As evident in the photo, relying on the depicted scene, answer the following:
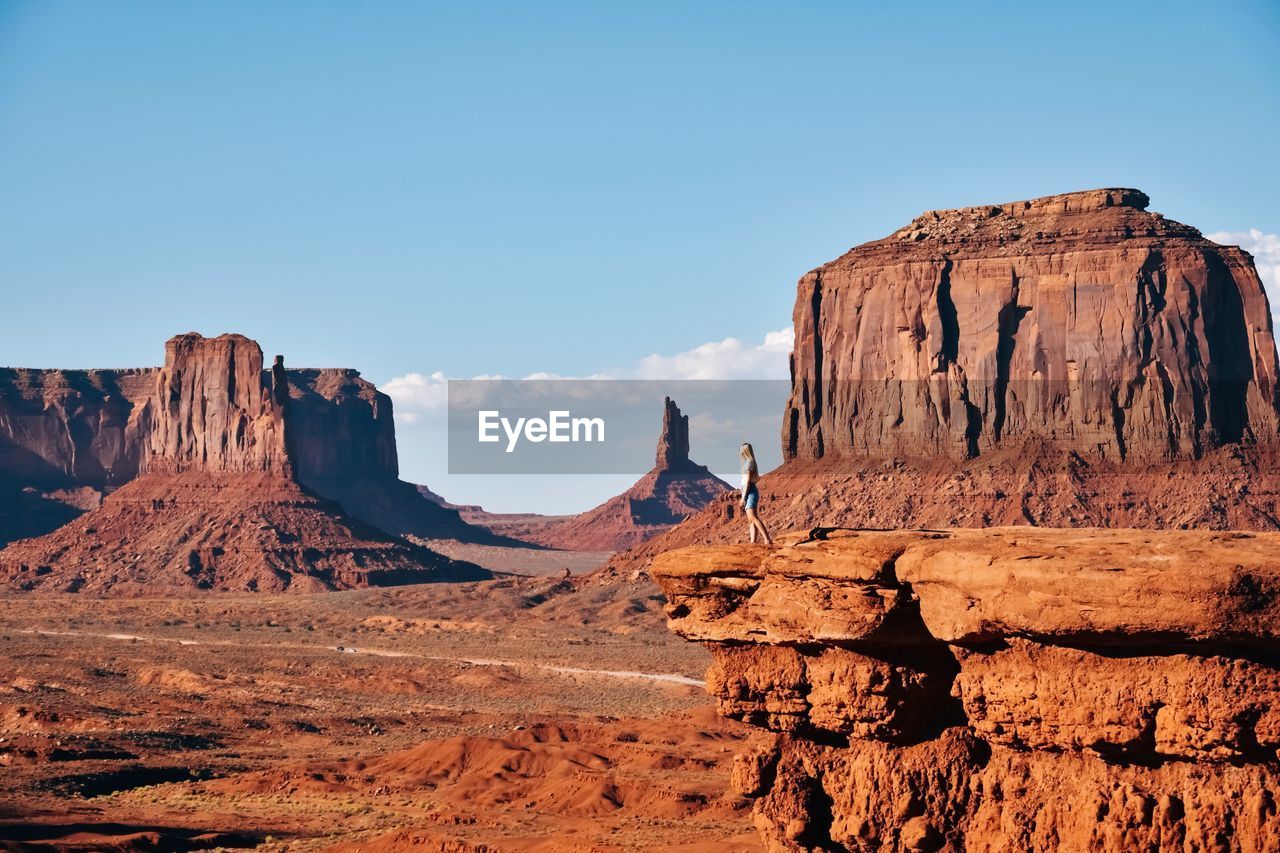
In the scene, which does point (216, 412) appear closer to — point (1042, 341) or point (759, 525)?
point (1042, 341)

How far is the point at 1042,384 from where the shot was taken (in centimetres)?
9725

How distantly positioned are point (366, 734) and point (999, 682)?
33441 mm

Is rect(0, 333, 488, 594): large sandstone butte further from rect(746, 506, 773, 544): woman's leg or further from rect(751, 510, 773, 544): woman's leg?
rect(751, 510, 773, 544): woman's leg

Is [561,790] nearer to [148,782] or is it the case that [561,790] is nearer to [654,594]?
[148,782]

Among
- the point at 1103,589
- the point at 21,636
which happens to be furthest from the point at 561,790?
the point at 21,636

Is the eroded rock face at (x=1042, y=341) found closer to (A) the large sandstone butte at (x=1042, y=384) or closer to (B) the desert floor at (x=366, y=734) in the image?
(A) the large sandstone butte at (x=1042, y=384)

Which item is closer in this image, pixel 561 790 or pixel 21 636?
pixel 561 790

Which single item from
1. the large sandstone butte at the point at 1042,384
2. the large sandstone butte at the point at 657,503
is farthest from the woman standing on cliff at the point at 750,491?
the large sandstone butte at the point at 657,503

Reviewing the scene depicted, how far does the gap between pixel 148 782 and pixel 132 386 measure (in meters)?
149

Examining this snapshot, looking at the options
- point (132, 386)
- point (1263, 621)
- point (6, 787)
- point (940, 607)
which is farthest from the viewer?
point (132, 386)

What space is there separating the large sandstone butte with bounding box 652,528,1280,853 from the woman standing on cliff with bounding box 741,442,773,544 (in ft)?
4.61

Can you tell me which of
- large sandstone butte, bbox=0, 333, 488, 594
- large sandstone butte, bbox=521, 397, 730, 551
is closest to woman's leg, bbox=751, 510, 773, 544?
large sandstone butte, bbox=0, 333, 488, 594

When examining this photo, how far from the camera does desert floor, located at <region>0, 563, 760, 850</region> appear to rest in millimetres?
27219

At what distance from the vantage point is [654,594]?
299ft
